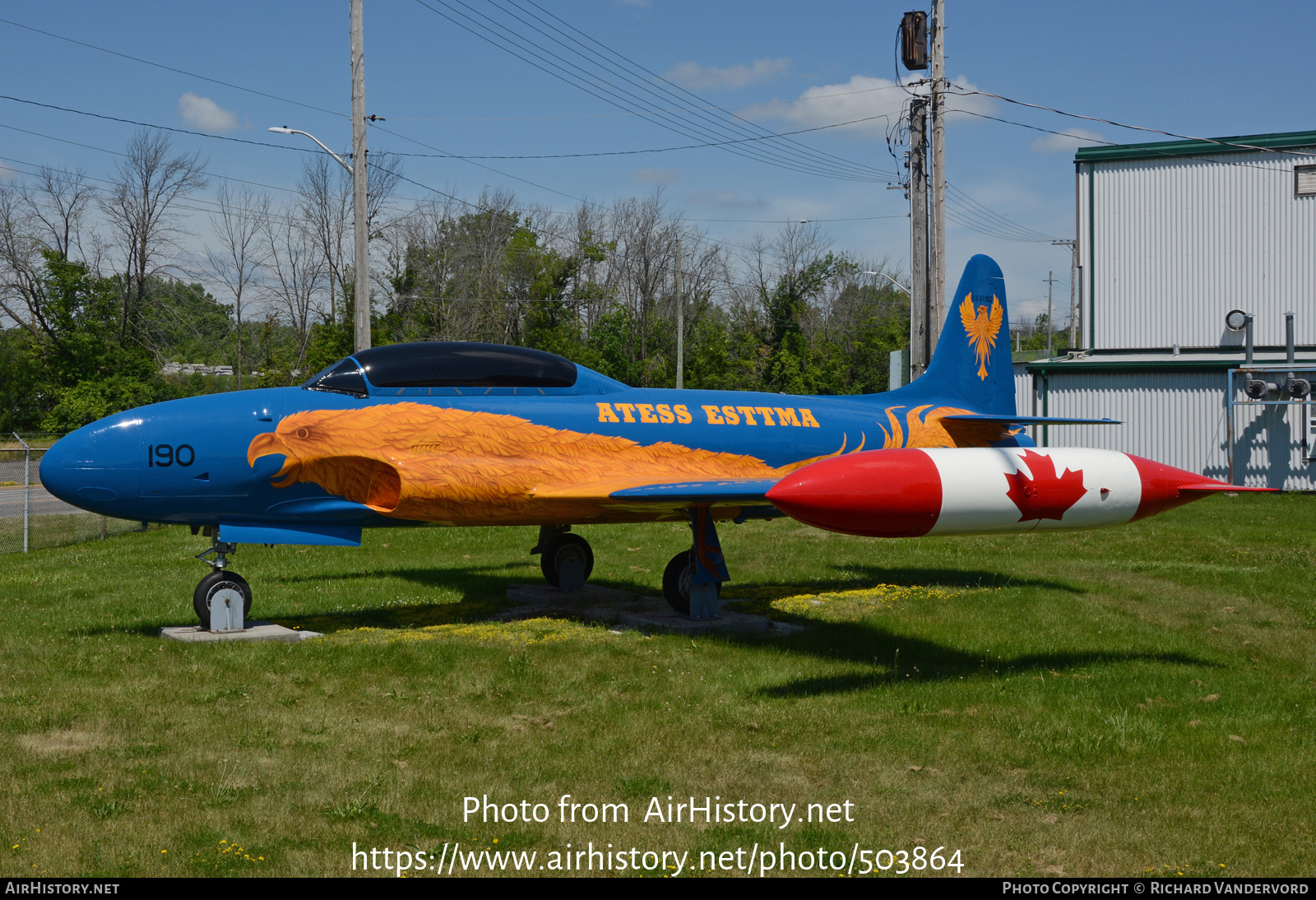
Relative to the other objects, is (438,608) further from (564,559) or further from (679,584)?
(679,584)

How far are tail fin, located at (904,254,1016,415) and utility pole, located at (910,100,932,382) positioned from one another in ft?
15.6

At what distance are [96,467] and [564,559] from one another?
235 inches

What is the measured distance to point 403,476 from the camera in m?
10.5

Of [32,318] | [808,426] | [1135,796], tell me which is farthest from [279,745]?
[32,318]

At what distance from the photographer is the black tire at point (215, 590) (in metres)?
10.5

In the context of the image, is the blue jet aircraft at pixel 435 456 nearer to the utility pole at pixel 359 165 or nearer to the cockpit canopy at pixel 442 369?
the cockpit canopy at pixel 442 369

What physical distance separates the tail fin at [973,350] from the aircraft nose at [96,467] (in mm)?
10140

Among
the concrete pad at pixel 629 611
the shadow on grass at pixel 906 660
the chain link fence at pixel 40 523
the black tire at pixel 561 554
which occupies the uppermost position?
the black tire at pixel 561 554

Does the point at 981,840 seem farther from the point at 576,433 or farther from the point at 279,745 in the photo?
the point at 576,433

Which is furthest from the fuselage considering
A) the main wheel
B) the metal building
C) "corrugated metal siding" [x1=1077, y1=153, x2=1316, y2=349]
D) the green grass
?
"corrugated metal siding" [x1=1077, y1=153, x2=1316, y2=349]

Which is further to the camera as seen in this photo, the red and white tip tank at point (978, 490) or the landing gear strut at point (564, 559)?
the landing gear strut at point (564, 559)

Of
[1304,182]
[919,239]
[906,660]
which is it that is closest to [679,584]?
[906,660]

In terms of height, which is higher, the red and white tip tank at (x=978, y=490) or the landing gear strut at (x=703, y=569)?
the red and white tip tank at (x=978, y=490)

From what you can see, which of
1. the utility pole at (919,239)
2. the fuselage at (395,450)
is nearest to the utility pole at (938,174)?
the utility pole at (919,239)
